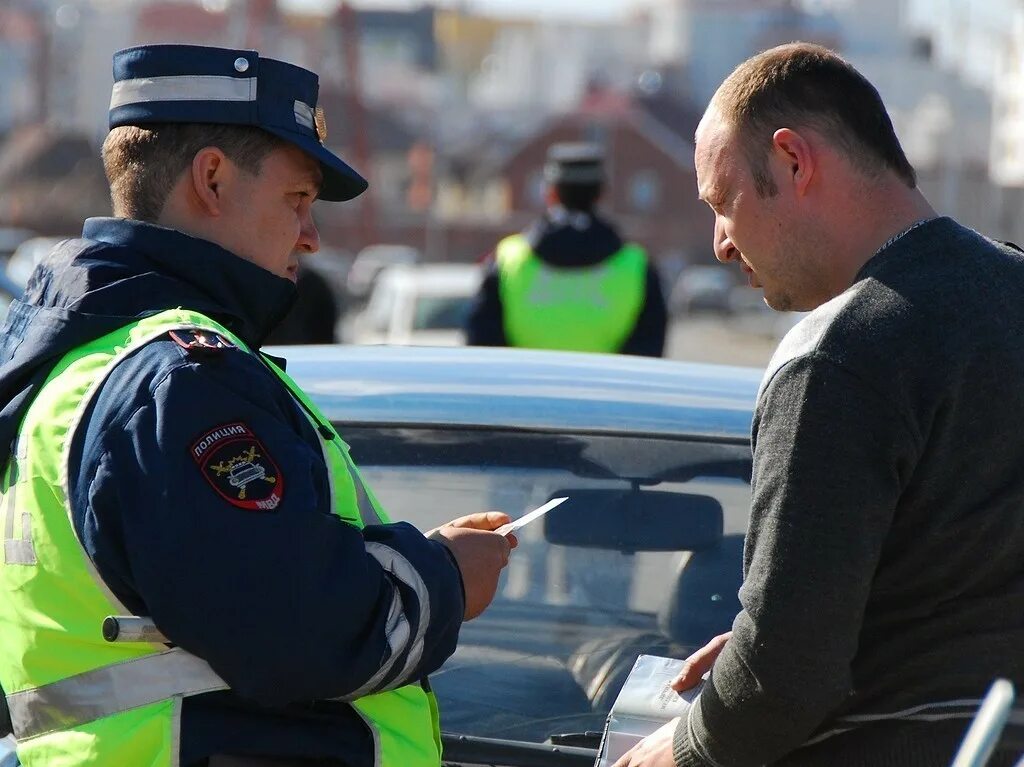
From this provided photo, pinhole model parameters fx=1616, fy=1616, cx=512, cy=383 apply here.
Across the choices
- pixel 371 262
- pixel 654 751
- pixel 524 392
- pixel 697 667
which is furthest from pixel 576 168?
pixel 371 262

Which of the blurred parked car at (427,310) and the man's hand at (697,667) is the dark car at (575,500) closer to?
the man's hand at (697,667)

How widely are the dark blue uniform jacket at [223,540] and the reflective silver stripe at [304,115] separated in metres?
0.25

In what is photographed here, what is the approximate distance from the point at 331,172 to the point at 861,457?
2.84 ft

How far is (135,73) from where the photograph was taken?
7.38 ft

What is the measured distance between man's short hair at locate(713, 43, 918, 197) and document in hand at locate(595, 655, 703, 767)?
0.73 m

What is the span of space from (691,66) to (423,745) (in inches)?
3509

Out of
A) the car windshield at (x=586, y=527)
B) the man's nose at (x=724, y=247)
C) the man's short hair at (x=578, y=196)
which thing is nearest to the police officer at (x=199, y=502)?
the man's nose at (x=724, y=247)

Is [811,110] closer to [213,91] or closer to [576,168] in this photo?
[213,91]

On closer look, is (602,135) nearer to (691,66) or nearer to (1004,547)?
(691,66)

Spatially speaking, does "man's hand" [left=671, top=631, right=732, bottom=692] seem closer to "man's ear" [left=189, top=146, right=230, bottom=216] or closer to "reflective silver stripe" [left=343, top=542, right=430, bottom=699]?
"reflective silver stripe" [left=343, top=542, right=430, bottom=699]

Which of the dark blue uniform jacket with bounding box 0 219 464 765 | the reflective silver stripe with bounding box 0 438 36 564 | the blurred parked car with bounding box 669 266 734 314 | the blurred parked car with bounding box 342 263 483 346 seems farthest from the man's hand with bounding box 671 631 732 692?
the blurred parked car with bounding box 669 266 734 314

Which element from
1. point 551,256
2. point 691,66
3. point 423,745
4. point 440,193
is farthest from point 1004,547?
point 691,66

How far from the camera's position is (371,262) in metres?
58.0

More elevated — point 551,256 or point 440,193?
point 551,256
